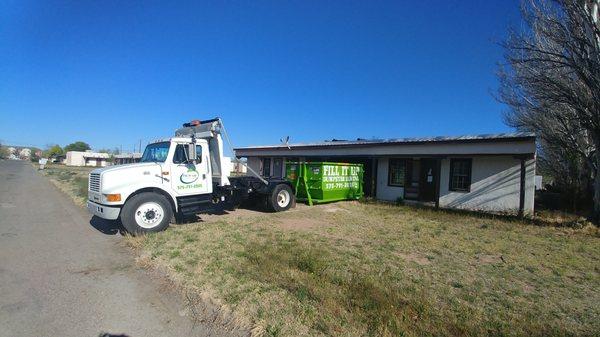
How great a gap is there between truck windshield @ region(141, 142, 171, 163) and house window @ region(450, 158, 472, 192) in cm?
1213

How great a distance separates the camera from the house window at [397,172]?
17234mm

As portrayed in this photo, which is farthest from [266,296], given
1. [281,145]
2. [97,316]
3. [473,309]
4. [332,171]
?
[281,145]

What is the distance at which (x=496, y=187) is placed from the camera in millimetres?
14109

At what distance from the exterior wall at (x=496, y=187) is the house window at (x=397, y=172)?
2458 millimetres

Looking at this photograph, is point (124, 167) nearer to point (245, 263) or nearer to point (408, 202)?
point (245, 263)

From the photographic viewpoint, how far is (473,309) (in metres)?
4.22

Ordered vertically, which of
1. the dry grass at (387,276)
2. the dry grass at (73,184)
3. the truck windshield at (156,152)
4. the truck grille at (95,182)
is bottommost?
the dry grass at (73,184)

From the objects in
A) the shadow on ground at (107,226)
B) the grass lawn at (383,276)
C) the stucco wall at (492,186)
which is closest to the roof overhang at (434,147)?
the stucco wall at (492,186)

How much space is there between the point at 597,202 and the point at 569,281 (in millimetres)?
7850

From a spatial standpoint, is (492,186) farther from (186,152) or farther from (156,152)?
(156,152)

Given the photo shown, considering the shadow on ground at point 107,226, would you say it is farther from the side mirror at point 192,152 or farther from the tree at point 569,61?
the tree at point 569,61

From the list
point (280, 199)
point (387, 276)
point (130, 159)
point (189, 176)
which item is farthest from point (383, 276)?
point (130, 159)

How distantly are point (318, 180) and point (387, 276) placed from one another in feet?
30.5

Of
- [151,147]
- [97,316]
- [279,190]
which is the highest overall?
[151,147]
